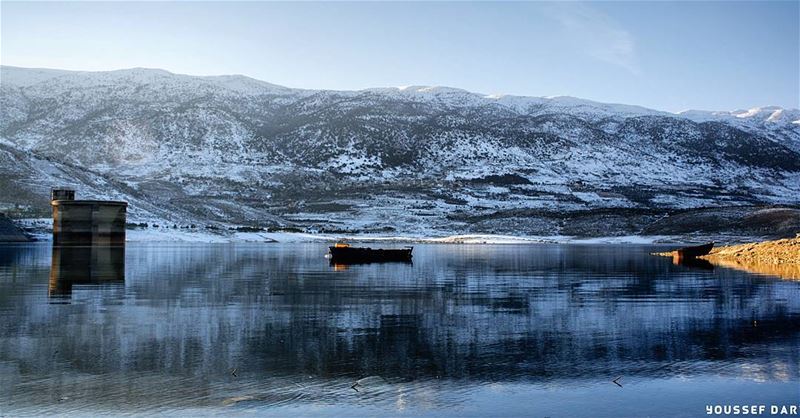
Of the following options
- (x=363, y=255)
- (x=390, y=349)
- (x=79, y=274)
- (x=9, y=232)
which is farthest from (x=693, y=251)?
(x=9, y=232)

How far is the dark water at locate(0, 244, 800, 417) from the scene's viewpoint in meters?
13.4

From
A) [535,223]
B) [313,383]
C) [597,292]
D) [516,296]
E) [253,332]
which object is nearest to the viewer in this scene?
[313,383]

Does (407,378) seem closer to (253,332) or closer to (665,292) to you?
(253,332)

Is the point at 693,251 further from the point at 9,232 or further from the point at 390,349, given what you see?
the point at 9,232

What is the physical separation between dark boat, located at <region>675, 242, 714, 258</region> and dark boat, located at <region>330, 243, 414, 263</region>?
26599 mm

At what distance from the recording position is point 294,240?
122 m

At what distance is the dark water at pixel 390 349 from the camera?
44.1 feet

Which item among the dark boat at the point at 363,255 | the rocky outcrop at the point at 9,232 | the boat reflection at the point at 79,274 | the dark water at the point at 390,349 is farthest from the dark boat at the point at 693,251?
the rocky outcrop at the point at 9,232

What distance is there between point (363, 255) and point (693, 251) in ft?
110

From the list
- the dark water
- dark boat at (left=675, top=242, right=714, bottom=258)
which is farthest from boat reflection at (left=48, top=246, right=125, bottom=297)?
dark boat at (left=675, top=242, right=714, bottom=258)

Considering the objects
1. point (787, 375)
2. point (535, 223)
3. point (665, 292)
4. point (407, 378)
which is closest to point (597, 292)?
point (665, 292)

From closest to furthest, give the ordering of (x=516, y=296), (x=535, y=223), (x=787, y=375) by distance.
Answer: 1. (x=787, y=375)
2. (x=516, y=296)
3. (x=535, y=223)

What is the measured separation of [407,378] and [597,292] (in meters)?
21.4

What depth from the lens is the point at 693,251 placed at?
242 ft
